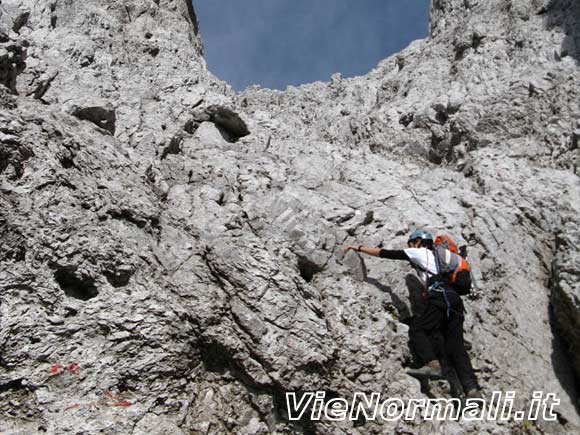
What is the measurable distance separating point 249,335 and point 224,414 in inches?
51.0

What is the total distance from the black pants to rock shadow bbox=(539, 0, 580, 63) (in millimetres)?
10699

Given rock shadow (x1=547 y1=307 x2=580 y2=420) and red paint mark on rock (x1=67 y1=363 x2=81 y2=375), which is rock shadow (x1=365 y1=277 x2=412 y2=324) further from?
red paint mark on rock (x1=67 y1=363 x2=81 y2=375)

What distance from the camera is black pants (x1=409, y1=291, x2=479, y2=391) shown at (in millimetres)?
10203

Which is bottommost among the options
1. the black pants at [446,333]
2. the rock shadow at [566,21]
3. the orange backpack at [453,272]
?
the black pants at [446,333]

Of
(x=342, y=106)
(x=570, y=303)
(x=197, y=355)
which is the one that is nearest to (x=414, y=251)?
(x=570, y=303)

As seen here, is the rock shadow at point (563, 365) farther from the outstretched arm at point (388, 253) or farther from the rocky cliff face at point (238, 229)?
the outstretched arm at point (388, 253)

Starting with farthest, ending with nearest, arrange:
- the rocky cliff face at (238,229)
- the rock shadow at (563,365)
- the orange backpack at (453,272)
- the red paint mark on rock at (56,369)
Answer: the rock shadow at (563,365)
the orange backpack at (453,272)
the rocky cliff face at (238,229)
the red paint mark on rock at (56,369)

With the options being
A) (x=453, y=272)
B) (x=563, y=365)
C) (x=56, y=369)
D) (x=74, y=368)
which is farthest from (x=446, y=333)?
(x=56, y=369)

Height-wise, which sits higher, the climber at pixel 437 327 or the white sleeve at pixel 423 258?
the white sleeve at pixel 423 258

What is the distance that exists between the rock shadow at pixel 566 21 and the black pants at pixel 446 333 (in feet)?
35.1

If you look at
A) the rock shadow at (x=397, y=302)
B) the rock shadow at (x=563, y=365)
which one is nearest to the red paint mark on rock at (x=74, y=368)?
the rock shadow at (x=397, y=302)

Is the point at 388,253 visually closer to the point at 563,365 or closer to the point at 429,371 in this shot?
the point at 429,371

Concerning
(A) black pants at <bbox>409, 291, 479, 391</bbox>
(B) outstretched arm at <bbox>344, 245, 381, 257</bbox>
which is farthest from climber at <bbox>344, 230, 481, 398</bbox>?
(B) outstretched arm at <bbox>344, 245, 381, 257</bbox>

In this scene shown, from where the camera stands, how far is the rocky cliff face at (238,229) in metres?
8.49
